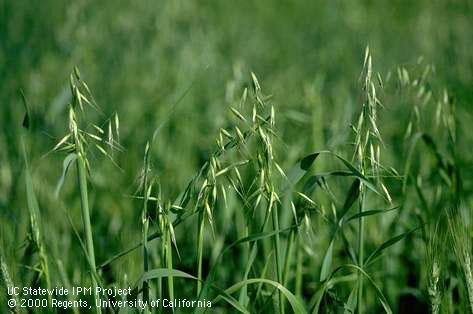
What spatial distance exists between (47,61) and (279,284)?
2.42 metres

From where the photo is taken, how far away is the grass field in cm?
124

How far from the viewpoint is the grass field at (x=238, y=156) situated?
4.06ft

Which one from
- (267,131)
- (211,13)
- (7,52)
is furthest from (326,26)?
(267,131)

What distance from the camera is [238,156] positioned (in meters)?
2.26

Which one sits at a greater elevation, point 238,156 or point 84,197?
point 84,197

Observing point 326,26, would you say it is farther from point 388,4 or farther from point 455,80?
point 455,80

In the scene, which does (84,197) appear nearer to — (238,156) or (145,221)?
(145,221)

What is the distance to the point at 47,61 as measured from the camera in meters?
3.36

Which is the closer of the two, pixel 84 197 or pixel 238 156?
pixel 84 197

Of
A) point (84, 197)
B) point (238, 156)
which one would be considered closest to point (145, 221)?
point (84, 197)

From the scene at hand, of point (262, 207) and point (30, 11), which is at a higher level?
point (30, 11)

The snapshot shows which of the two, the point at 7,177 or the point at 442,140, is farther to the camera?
the point at 442,140

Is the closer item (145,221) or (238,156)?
(145,221)

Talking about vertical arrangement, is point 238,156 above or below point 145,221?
below
